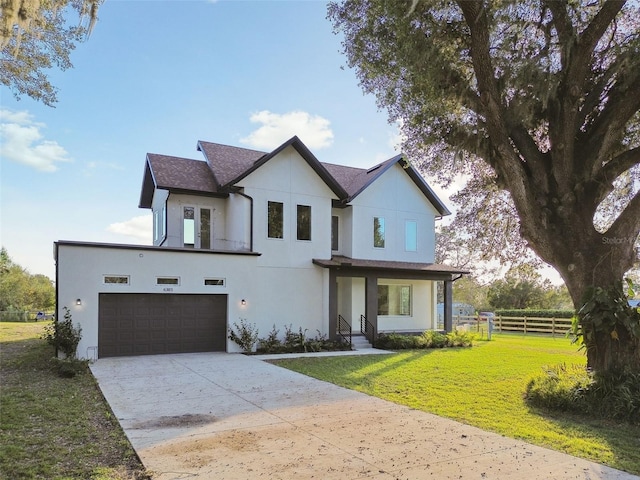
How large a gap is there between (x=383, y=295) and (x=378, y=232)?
306cm

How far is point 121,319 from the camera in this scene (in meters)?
14.5

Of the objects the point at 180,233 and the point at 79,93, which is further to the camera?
the point at 180,233

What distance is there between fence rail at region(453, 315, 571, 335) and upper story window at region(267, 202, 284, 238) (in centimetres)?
1424

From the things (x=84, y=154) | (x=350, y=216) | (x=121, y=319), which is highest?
(x=84, y=154)

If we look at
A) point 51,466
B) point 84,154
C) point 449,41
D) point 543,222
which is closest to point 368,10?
point 449,41

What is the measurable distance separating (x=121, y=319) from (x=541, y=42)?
1388cm

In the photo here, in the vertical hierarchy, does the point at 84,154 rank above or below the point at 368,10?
below

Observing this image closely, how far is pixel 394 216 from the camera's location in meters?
21.3

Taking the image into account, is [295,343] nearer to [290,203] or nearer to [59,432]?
[290,203]

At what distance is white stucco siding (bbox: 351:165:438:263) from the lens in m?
20.4

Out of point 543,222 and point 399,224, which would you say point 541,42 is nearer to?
point 543,222

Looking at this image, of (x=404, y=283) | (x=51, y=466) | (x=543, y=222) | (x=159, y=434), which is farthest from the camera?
(x=404, y=283)

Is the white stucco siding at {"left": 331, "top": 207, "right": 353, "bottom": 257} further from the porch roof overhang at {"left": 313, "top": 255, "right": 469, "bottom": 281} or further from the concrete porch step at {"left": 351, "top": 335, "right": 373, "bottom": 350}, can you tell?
the concrete porch step at {"left": 351, "top": 335, "right": 373, "bottom": 350}

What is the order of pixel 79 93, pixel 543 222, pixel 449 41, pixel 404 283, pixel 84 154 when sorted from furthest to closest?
pixel 404 283 < pixel 84 154 < pixel 79 93 < pixel 449 41 < pixel 543 222
